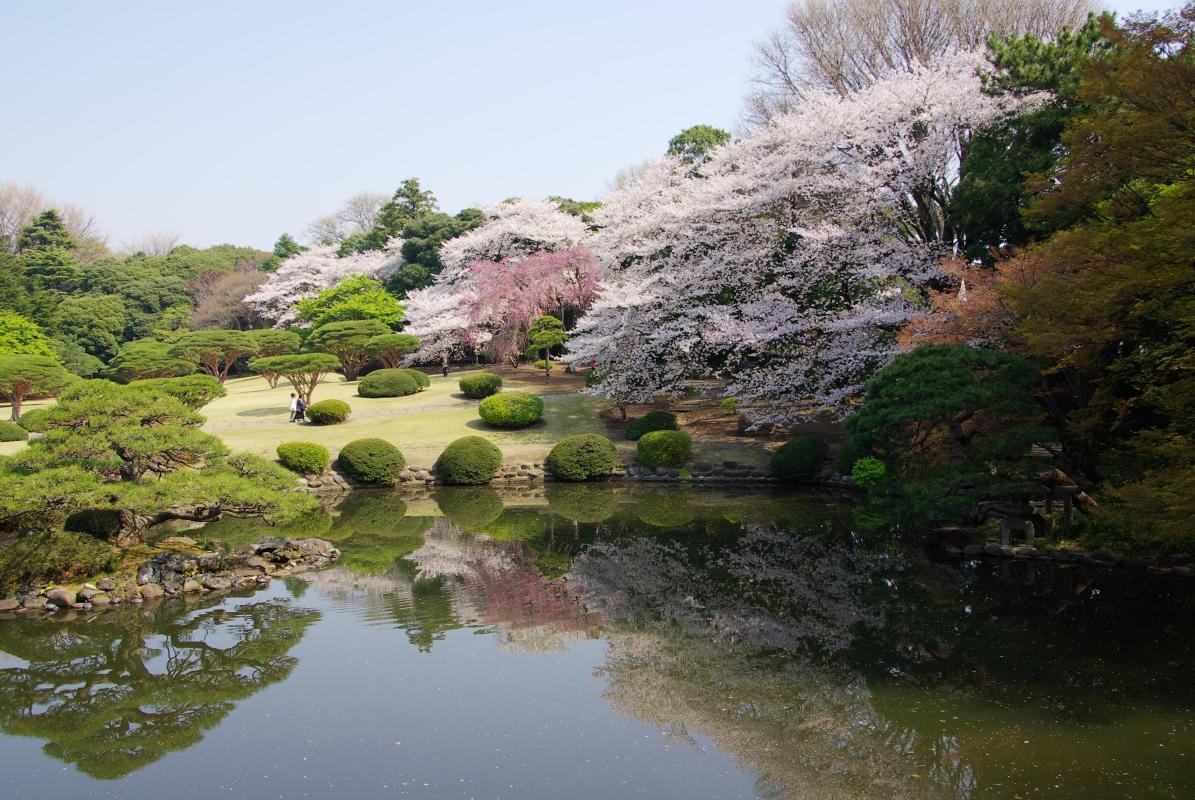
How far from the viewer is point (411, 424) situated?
26.4 m

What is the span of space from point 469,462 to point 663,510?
5.92m

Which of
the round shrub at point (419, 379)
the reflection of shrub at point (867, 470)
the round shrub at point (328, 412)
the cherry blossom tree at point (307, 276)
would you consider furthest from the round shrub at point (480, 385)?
the cherry blossom tree at point (307, 276)

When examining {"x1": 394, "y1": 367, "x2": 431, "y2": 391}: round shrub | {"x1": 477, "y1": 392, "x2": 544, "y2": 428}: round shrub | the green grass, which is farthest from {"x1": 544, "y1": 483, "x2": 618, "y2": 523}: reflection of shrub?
{"x1": 394, "y1": 367, "x2": 431, "y2": 391}: round shrub

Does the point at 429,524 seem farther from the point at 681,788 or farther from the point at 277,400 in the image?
the point at 277,400

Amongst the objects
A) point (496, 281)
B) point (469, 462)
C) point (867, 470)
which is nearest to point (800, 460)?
point (867, 470)

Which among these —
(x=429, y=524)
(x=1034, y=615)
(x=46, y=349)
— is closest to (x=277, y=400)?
(x=46, y=349)

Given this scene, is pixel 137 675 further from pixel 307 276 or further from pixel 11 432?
pixel 307 276

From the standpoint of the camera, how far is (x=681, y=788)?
22.9 ft

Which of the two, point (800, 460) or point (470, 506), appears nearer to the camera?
point (470, 506)

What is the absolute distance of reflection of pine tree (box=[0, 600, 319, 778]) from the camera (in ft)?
27.4

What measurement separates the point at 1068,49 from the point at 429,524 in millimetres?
16256

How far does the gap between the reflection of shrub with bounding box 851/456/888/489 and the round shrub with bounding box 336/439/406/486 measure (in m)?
11.2

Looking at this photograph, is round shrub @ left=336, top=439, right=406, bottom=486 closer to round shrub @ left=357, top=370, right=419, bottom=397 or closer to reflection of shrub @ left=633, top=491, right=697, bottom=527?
reflection of shrub @ left=633, top=491, right=697, bottom=527

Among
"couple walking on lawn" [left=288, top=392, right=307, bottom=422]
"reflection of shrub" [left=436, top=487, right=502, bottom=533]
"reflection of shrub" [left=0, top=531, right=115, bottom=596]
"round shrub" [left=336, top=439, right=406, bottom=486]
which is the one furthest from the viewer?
"couple walking on lawn" [left=288, top=392, right=307, bottom=422]
